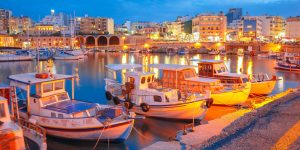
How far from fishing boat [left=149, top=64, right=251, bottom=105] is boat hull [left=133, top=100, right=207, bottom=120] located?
339 cm

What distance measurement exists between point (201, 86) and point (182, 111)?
4.09 m

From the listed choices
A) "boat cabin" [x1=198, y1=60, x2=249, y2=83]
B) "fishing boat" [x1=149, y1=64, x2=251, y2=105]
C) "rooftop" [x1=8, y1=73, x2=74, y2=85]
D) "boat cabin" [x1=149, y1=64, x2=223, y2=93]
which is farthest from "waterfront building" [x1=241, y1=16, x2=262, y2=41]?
"rooftop" [x1=8, y1=73, x2=74, y2=85]

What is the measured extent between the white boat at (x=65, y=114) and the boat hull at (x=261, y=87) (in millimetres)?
14915

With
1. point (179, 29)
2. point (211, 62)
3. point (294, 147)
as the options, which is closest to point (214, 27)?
point (179, 29)

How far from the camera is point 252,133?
1262cm

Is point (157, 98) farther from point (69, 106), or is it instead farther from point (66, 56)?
point (66, 56)

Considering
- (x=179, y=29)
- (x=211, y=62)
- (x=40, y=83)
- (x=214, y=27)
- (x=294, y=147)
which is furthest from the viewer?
(x=179, y=29)

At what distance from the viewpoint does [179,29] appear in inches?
6555

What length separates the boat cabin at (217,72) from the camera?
25.8 metres

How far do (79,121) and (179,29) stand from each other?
154662mm

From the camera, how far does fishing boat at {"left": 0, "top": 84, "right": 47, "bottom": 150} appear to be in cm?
1120

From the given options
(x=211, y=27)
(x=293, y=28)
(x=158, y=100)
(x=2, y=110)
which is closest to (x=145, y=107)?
(x=158, y=100)

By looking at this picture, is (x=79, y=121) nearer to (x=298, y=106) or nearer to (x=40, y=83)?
(x=40, y=83)

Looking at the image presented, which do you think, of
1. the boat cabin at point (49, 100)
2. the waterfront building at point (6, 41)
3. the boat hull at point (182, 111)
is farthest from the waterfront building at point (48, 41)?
the boat cabin at point (49, 100)
